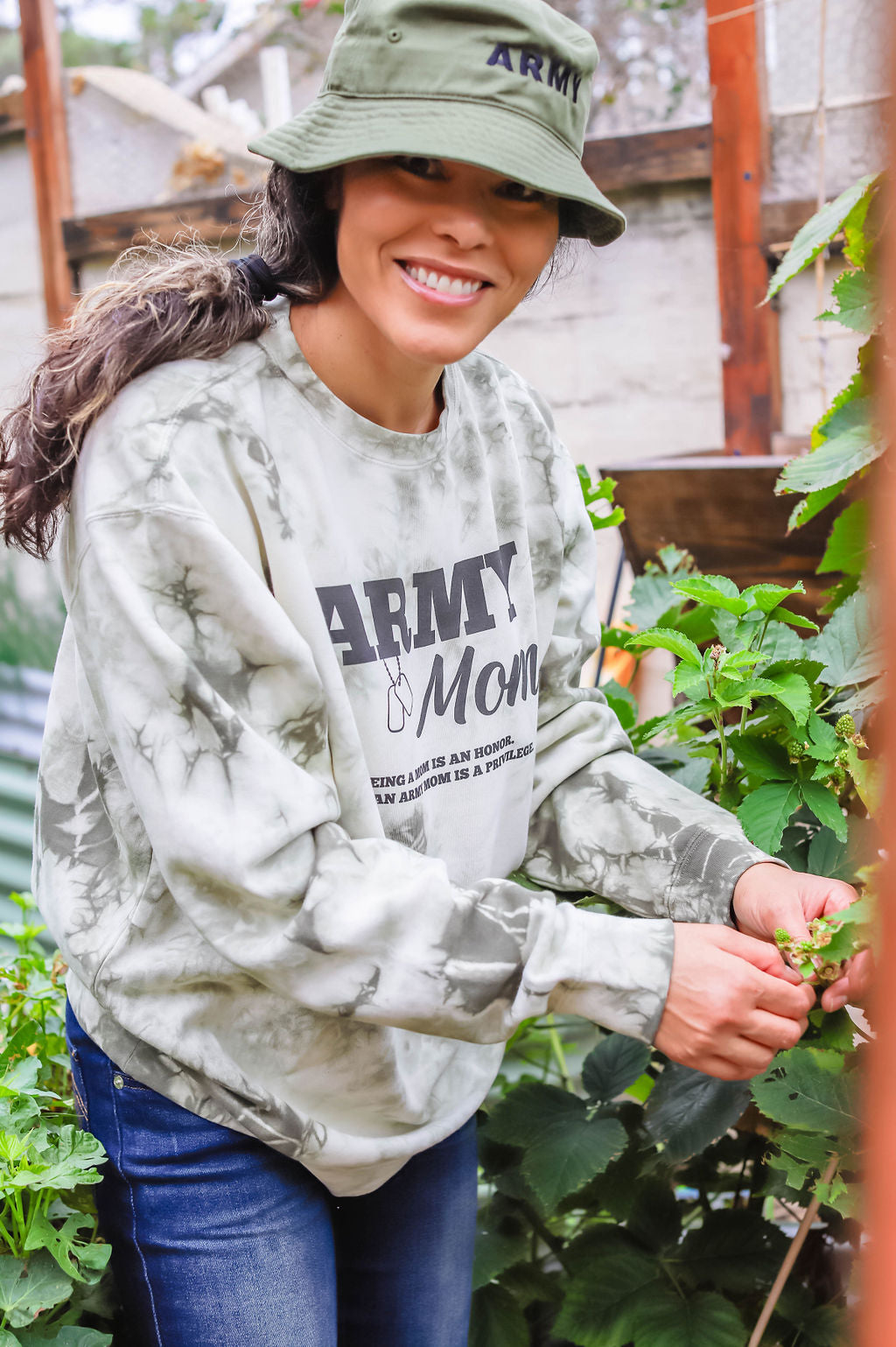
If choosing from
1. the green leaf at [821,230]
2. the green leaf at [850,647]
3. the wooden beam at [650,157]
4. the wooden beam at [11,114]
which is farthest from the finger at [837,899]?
the wooden beam at [11,114]

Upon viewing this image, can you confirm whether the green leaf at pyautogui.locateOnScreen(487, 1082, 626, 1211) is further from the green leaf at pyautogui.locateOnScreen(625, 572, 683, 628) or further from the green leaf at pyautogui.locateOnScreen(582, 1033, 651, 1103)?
the green leaf at pyautogui.locateOnScreen(625, 572, 683, 628)

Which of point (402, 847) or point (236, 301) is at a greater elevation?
point (236, 301)

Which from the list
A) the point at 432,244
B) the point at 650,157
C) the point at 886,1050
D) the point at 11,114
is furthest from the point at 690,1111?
the point at 11,114

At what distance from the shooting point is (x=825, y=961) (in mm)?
1146

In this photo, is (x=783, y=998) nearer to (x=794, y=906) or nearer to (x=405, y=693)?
(x=794, y=906)

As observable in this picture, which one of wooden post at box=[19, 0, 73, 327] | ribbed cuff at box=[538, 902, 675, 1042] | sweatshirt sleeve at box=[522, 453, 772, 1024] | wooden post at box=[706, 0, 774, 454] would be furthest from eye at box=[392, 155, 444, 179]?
wooden post at box=[19, 0, 73, 327]

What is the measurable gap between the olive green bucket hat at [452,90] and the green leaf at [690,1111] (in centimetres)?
101

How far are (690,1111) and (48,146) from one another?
174 inches

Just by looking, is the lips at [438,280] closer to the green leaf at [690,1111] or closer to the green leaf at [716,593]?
the green leaf at [716,593]

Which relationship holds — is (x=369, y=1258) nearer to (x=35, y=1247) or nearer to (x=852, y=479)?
(x=35, y=1247)

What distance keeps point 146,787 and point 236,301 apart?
456 millimetres

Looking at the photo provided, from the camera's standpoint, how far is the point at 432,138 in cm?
106

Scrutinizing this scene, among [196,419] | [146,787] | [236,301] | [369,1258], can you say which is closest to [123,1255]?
[369,1258]

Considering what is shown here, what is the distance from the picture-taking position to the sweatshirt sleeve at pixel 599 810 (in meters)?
1.31
